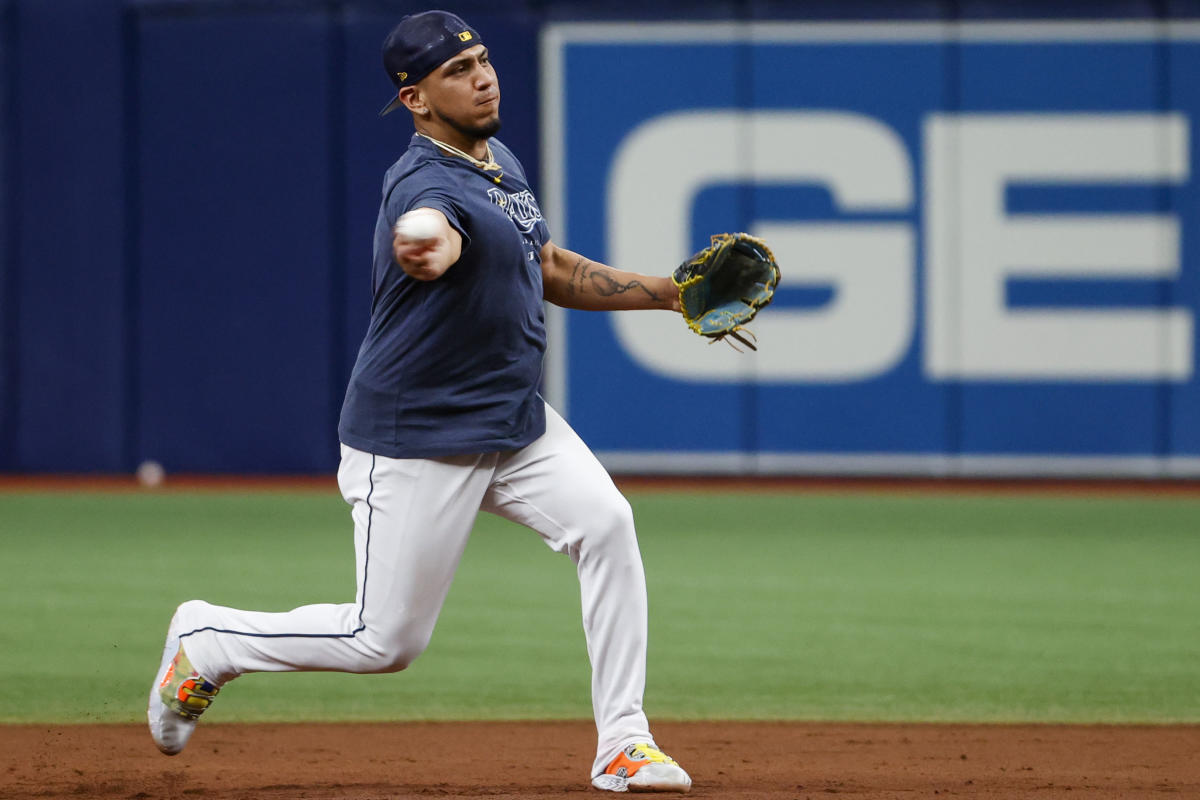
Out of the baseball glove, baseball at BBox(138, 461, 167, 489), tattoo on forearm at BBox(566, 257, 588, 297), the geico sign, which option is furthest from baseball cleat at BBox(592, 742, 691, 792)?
baseball at BBox(138, 461, 167, 489)

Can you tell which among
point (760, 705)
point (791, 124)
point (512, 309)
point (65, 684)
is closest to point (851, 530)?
point (791, 124)

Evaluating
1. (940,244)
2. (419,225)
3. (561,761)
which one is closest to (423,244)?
(419,225)

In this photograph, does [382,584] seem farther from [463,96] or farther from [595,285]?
[463,96]

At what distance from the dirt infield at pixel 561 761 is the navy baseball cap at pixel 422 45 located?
5.87 ft

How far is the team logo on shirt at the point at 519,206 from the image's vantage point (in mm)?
4016

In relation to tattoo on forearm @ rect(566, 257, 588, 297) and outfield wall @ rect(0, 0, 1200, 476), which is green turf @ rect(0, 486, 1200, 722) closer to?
outfield wall @ rect(0, 0, 1200, 476)

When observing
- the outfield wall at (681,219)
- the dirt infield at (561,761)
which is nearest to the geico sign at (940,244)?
the outfield wall at (681,219)

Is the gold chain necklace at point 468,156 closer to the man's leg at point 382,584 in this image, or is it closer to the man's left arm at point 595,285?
the man's left arm at point 595,285

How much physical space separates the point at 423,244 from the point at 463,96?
24.1 inches

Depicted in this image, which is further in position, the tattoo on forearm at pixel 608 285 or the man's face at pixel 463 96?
the tattoo on forearm at pixel 608 285

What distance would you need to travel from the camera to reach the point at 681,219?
1241 cm

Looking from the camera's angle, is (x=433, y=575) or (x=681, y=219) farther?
(x=681, y=219)

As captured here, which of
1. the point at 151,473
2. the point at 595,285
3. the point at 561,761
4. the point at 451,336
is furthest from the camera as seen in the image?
the point at 151,473

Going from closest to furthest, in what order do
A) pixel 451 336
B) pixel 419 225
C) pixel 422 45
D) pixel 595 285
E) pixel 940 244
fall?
pixel 419 225
pixel 451 336
pixel 422 45
pixel 595 285
pixel 940 244
